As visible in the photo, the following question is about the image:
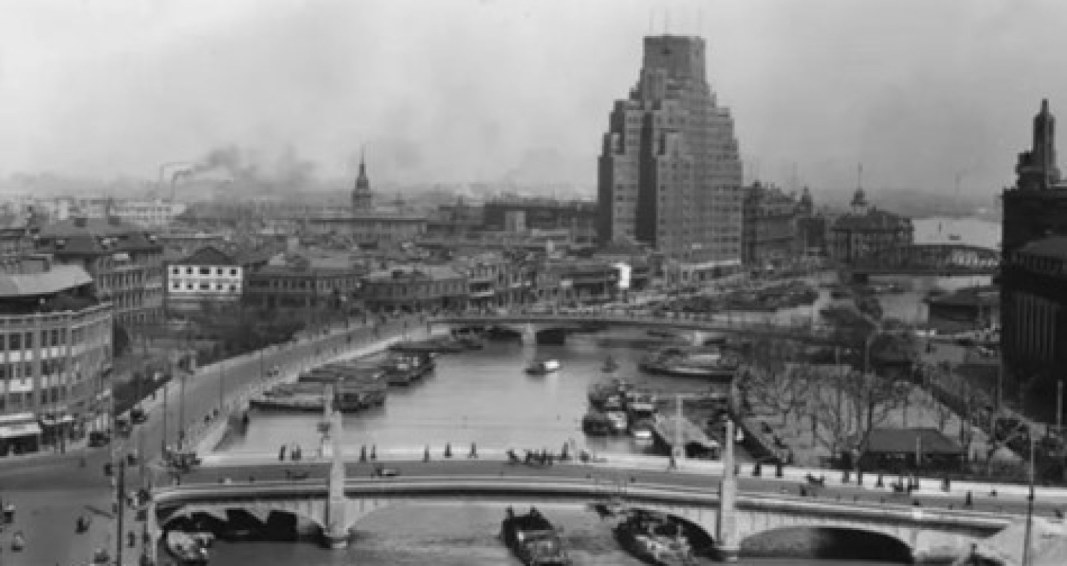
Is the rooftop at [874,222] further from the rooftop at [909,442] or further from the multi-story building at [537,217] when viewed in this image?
the rooftop at [909,442]

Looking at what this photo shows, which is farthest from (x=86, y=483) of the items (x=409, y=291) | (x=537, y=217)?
(x=537, y=217)

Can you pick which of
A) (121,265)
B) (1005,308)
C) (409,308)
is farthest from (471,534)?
(409,308)

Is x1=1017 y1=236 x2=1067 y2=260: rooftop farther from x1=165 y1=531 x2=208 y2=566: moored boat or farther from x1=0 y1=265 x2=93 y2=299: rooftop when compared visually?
x1=165 y1=531 x2=208 y2=566: moored boat

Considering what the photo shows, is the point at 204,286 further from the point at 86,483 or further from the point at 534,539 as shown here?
the point at 534,539

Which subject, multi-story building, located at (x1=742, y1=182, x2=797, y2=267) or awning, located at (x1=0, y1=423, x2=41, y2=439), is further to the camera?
multi-story building, located at (x1=742, y1=182, x2=797, y2=267)

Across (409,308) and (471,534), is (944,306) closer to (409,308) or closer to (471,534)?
(409,308)

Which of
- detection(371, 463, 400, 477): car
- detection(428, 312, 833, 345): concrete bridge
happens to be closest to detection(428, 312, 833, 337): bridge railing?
detection(428, 312, 833, 345): concrete bridge
